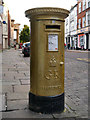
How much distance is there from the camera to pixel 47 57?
125 inches

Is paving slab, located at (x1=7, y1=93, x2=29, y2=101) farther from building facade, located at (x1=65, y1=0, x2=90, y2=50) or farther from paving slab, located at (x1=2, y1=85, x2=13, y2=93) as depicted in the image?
building facade, located at (x1=65, y1=0, x2=90, y2=50)

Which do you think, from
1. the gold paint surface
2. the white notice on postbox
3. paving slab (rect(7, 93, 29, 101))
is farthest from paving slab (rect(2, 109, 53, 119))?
the white notice on postbox

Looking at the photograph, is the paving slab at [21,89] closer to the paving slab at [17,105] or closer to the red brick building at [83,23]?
the paving slab at [17,105]

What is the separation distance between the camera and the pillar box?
10.3 ft

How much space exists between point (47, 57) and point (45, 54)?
6 cm

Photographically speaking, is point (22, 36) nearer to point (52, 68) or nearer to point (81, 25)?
point (81, 25)

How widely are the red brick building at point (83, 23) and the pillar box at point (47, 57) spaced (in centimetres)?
3114

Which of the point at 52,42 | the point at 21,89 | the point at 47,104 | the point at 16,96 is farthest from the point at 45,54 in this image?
the point at 21,89

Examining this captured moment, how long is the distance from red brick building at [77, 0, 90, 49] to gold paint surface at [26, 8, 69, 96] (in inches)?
1226

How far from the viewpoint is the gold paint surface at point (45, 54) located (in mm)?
3119

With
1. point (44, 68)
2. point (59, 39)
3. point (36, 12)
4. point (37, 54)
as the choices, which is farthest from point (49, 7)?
point (44, 68)

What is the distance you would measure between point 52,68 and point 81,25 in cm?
3673

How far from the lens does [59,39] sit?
10.6 ft

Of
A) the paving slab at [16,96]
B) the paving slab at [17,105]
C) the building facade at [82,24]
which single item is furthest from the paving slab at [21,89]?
the building facade at [82,24]
